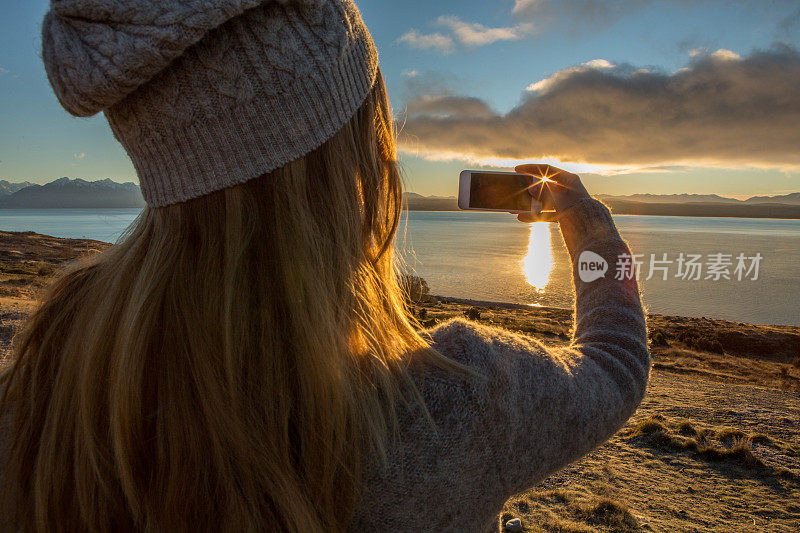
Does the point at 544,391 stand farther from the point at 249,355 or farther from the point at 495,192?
the point at 495,192

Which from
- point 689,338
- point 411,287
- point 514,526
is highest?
point 411,287

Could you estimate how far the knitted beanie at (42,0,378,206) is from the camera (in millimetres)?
764

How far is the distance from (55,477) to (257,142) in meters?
0.78

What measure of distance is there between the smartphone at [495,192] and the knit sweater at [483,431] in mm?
1186

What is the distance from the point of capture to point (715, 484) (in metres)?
4.93

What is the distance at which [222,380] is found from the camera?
848 millimetres

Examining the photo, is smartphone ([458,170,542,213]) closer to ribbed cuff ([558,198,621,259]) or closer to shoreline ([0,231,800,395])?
ribbed cuff ([558,198,621,259])

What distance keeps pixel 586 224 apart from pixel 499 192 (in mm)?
673

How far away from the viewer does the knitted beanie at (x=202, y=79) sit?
764 mm

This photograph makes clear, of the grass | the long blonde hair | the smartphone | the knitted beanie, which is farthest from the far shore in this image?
the knitted beanie

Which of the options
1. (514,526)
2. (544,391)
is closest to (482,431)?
(544,391)

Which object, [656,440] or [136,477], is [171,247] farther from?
[656,440]

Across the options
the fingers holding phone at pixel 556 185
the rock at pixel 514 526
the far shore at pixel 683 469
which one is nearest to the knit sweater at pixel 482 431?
the far shore at pixel 683 469

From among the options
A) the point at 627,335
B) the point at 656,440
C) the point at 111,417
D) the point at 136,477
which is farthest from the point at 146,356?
the point at 656,440
